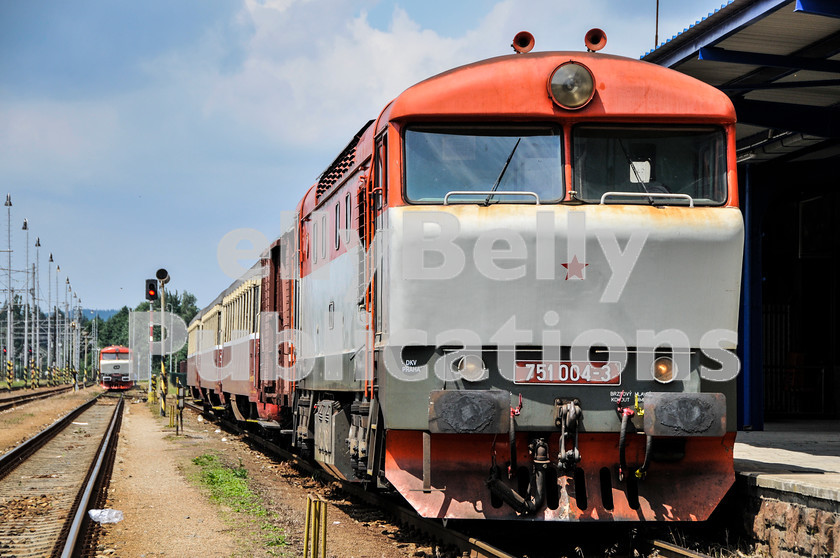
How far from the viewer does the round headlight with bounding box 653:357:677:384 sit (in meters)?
7.52

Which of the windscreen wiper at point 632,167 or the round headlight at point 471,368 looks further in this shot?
the windscreen wiper at point 632,167

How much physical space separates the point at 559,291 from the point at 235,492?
6.88 m

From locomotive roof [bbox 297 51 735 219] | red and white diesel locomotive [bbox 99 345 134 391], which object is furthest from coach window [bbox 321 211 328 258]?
red and white diesel locomotive [bbox 99 345 134 391]

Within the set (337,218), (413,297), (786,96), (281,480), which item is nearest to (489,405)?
(413,297)

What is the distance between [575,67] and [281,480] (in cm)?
888

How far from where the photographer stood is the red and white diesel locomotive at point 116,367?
61.6m

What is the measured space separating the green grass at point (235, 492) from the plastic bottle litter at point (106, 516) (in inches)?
51.4

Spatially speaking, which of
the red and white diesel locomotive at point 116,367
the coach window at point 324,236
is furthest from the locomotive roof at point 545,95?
the red and white diesel locomotive at point 116,367

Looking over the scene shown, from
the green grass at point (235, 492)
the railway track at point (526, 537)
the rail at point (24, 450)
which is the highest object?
the railway track at point (526, 537)

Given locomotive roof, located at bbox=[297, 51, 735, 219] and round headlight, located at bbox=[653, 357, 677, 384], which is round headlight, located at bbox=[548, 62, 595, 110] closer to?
locomotive roof, located at bbox=[297, 51, 735, 219]

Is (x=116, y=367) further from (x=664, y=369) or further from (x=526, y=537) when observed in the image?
(x=664, y=369)

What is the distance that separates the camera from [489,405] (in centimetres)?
725

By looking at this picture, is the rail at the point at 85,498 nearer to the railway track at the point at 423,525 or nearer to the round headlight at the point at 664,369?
the railway track at the point at 423,525

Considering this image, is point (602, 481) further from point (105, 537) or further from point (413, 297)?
point (105, 537)
